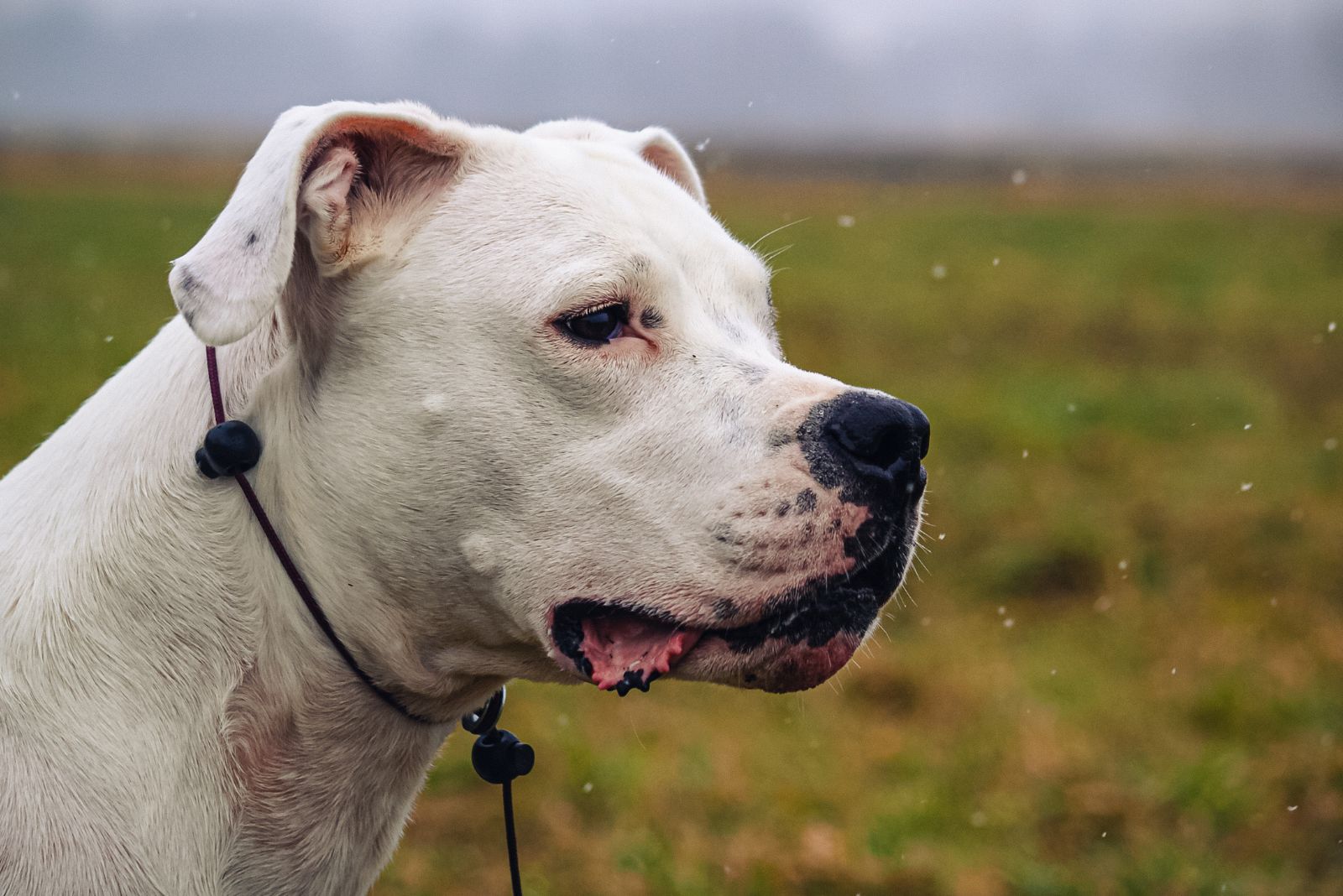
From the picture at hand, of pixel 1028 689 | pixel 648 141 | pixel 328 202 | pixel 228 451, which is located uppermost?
pixel 328 202

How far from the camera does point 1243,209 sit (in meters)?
32.5

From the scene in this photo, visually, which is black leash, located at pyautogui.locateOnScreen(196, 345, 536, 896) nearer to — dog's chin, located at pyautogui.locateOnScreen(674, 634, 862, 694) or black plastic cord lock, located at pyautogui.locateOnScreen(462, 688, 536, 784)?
black plastic cord lock, located at pyautogui.locateOnScreen(462, 688, 536, 784)

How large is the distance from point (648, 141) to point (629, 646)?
1339 millimetres

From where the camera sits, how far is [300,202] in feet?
7.29

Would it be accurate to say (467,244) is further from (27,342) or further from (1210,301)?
(1210,301)

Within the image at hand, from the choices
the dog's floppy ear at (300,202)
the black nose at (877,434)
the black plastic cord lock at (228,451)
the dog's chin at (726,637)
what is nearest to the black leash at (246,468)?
the black plastic cord lock at (228,451)

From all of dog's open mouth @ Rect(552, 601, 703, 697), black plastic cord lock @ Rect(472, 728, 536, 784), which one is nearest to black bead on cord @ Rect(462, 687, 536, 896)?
black plastic cord lock @ Rect(472, 728, 536, 784)

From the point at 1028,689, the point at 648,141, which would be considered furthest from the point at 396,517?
the point at 1028,689

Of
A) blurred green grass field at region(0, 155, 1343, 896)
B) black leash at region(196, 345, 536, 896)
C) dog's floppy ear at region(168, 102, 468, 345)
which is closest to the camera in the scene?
dog's floppy ear at region(168, 102, 468, 345)

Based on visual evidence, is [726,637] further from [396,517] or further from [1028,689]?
[1028,689]

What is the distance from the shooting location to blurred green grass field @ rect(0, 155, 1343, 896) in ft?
14.3

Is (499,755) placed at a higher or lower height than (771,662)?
lower

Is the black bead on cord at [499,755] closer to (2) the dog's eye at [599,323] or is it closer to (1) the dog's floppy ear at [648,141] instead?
(2) the dog's eye at [599,323]

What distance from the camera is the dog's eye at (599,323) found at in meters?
2.28
